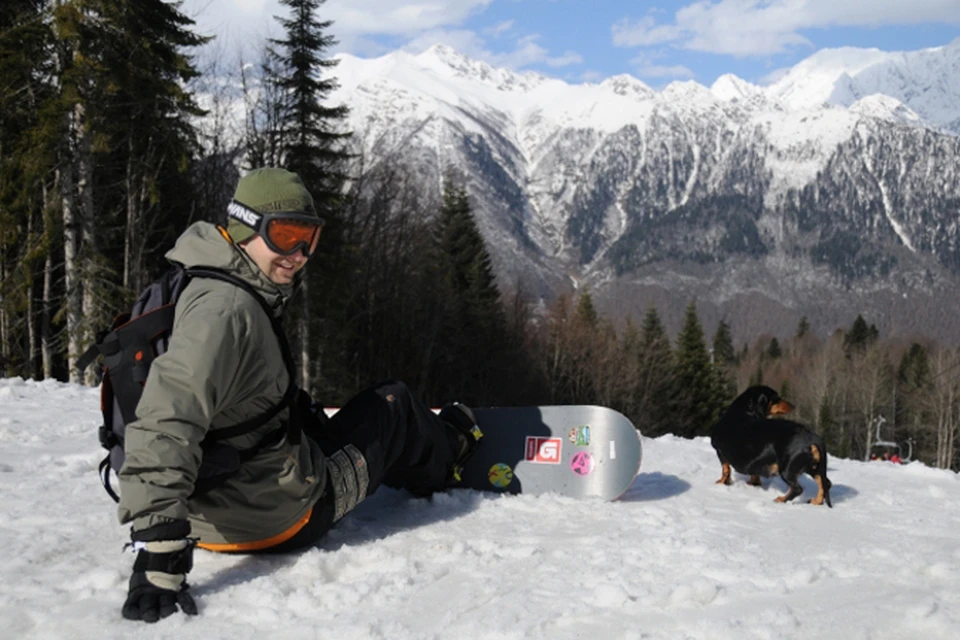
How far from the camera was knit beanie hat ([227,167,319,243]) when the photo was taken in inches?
117

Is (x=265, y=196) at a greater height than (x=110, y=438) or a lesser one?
greater

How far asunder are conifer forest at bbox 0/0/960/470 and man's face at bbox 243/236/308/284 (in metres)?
9.23

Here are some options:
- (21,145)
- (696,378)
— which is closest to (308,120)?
(21,145)

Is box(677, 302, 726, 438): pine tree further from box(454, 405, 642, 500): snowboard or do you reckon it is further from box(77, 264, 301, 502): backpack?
box(77, 264, 301, 502): backpack

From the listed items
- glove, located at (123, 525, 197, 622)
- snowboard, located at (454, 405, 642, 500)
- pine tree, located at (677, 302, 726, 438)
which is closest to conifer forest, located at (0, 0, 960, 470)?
pine tree, located at (677, 302, 726, 438)

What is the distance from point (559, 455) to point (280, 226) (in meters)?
2.48

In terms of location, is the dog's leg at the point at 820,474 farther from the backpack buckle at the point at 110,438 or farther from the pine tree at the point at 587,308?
the pine tree at the point at 587,308

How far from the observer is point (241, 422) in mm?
2893

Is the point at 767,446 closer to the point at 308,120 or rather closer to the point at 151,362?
the point at 151,362

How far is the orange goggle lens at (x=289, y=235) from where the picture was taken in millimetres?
2947

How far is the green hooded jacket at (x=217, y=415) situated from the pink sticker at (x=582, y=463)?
74.1 inches

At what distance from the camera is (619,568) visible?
10.2 ft

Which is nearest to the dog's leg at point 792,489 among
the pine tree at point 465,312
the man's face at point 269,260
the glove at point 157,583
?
the man's face at point 269,260

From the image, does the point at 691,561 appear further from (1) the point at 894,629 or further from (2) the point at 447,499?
(2) the point at 447,499
